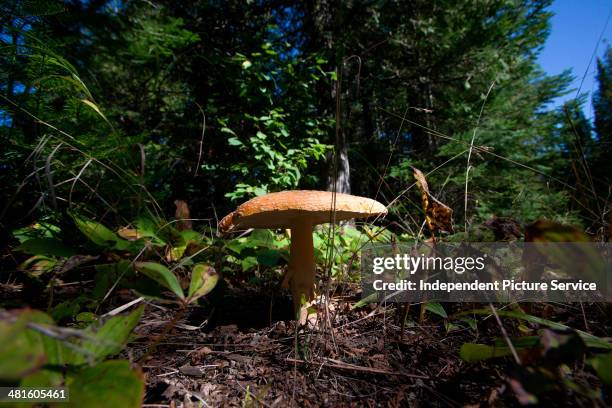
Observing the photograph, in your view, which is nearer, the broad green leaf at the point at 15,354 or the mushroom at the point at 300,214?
the broad green leaf at the point at 15,354

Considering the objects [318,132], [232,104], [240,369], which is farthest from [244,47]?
[240,369]

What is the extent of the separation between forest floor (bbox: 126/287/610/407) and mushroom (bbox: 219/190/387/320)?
0.24 metres

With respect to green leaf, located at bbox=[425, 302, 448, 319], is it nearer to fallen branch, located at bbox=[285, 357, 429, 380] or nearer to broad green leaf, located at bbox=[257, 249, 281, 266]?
fallen branch, located at bbox=[285, 357, 429, 380]

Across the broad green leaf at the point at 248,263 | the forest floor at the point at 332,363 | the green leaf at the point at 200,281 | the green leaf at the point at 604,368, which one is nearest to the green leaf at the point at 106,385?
the forest floor at the point at 332,363

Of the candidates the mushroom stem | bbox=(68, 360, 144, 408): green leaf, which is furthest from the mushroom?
bbox=(68, 360, 144, 408): green leaf

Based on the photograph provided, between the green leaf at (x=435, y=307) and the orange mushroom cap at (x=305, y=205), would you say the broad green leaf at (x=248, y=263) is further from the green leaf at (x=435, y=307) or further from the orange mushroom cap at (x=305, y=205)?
the green leaf at (x=435, y=307)

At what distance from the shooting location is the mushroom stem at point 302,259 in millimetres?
1734

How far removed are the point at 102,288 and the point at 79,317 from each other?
0.20 m

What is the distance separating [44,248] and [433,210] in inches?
82.9

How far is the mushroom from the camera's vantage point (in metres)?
1.35

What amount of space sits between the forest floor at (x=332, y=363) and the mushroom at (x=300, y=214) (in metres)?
0.24

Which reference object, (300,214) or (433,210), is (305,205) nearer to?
(300,214)

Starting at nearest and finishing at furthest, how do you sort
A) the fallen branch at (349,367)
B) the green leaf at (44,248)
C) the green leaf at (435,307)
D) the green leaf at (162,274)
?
the green leaf at (162,274)
the fallen branch at (349,367)
the green leaf at (435,307)
the green leaf at (44,248)

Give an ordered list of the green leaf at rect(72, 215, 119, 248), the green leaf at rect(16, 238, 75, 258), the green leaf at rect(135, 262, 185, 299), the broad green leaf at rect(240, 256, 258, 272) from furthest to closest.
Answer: the broad green leaf at rect(240, 256, 258, 272), the green leaf at rect(72, 215, 119, 248), the green leaf at rect(16, 238, 75, 258), the green leaf at rect(135, 262, 185, 299)
